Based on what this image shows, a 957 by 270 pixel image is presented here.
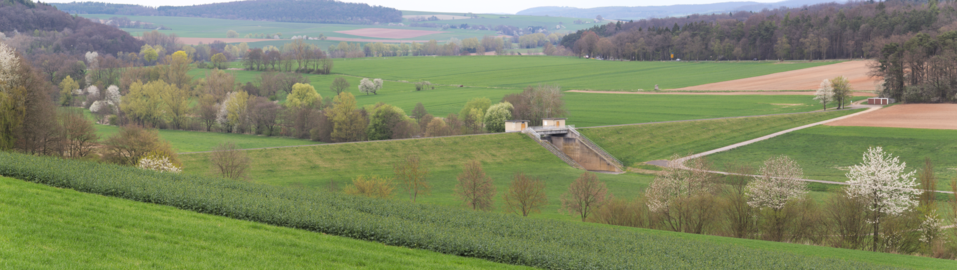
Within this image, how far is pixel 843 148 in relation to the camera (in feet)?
239

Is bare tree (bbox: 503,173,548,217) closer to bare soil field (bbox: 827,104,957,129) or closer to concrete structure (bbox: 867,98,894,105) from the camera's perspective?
bare soil field (bbox: 827,104,957,129)

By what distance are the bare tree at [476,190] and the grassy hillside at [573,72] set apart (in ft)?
279

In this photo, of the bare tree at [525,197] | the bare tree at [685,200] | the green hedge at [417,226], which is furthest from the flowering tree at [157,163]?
the bare tree at [685,200]

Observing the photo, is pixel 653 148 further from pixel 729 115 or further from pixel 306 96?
pixel 306 96

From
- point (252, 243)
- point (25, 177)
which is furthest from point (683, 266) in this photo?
point (25, 177)

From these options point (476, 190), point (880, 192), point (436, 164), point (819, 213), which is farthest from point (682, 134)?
point (880, 192)

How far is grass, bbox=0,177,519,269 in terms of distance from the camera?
16188 mm

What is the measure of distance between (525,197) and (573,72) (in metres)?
122

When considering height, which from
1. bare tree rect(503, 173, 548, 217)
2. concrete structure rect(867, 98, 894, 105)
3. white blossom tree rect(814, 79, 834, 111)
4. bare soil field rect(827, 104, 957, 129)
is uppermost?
white blossom tree rect(814, 79, 834, 111)

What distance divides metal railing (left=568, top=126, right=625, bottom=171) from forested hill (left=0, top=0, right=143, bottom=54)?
135m

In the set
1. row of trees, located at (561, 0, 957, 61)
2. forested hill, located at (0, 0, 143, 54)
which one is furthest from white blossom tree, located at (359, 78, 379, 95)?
row of trees, located at (561, 0, 957, 61)

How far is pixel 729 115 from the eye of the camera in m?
96.6

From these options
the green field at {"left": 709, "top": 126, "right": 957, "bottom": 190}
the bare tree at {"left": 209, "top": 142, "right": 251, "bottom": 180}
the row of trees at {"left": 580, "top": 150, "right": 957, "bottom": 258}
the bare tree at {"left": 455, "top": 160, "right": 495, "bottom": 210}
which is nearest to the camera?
the row of trees at {"left": 580, "top": 150, "right": 957, "bottom": 258}

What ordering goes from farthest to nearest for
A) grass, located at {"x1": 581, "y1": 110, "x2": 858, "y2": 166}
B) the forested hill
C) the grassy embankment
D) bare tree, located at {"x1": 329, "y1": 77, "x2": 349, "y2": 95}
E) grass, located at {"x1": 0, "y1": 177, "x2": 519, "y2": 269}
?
1. the forested hill
2. bare tree, located at {"x1": 329, "y1": 77, "x2": 349, "y2": 95}
3. grass, located at {"x1": 581, "y1": 110, "x2": 858, "y2": 166}
4. the grassy embankment
5. grass, located at {"x1": 0, "y1": 177, "x2": 519, "y2": 269}
